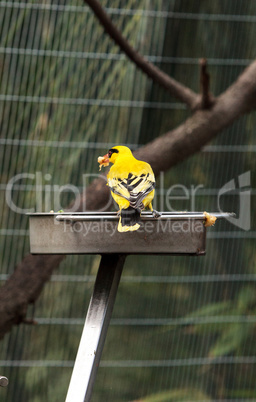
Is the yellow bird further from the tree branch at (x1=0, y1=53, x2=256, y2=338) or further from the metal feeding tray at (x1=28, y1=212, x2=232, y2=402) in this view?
the tree branch at (x1=0, y1=53, x2=256, y2=338)

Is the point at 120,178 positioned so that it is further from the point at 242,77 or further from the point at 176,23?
the point at 176,23

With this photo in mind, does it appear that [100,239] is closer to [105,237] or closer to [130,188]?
[105,237]

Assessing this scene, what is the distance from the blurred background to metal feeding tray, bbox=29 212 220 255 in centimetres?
105

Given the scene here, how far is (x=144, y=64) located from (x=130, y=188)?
826 millimetres

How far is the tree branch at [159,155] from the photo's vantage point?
216 cm

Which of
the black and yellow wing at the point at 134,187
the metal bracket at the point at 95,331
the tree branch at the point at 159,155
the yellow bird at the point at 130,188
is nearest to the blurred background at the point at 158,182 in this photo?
the tree branch at the point at 159,155

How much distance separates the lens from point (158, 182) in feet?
8.38

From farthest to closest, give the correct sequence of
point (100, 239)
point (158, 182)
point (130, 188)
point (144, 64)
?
point (158, 182) < point (144, 64) < point (130, 188) < point (100, 239)

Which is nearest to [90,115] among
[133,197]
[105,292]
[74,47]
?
[74,47]

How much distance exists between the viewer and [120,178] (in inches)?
66.1

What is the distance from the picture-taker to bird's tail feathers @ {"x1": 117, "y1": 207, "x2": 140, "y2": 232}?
1.32 metres

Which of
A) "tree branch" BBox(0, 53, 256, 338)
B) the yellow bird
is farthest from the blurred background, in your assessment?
the yellow bird

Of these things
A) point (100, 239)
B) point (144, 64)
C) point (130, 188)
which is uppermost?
point (144, 64)

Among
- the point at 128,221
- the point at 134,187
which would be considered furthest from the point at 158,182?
the point at 128,221
